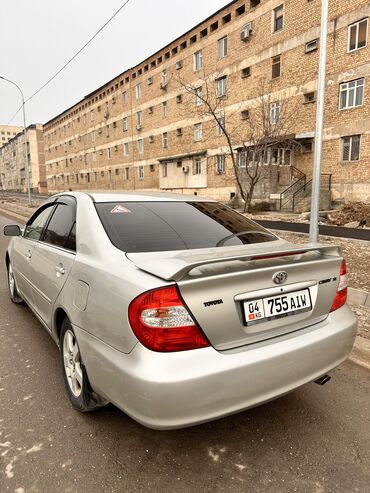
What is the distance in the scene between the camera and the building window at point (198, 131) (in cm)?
2923

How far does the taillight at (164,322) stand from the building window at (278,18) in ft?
84.4

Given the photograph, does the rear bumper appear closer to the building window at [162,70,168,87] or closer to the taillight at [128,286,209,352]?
the taillight at [128,286,209,352]

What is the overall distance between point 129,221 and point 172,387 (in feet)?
4.14

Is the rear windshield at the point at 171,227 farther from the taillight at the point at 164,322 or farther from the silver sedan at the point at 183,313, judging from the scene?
the taillight at the point at 164,322

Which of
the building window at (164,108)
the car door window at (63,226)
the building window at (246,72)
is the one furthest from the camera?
the building window at (164,108)

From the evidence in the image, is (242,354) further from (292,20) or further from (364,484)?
(292,20)

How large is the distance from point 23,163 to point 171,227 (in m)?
89.3

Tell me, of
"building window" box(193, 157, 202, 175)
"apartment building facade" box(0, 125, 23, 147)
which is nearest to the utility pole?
"building window" box(193, 157, 202, 175)

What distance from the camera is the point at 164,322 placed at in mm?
1689

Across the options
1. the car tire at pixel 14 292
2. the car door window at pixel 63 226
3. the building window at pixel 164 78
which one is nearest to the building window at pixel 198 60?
the building window at pixel 164 78

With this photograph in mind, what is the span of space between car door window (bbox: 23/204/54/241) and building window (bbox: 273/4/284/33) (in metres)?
24.2

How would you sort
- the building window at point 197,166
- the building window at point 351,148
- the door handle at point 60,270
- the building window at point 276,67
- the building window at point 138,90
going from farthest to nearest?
the building window at point 138,90 < the building window at point 197,166 < the building window at point 276,67 < the building window at point 351,148 < the door handle at point 60,270

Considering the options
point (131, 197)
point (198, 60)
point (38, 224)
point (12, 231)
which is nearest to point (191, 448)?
point (131, 197)

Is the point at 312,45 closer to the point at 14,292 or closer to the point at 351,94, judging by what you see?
the point at 351,94
